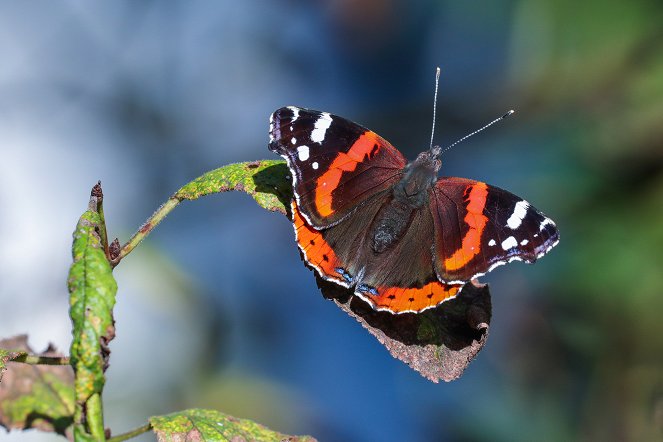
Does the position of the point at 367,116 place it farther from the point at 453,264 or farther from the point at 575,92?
the point at 453,264

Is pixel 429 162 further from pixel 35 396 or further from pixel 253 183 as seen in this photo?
pixel 35 396

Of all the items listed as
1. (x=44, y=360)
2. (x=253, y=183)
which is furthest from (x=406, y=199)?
(x=44, y=360)

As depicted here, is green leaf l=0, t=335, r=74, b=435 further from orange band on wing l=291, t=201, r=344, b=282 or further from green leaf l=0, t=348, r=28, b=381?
orange band on wing l=291, t=201, r=344, b=282

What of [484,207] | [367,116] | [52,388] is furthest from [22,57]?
[484,207]

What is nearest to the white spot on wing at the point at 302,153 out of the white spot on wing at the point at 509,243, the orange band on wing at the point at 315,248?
the orange band on wing at the point at 315,248

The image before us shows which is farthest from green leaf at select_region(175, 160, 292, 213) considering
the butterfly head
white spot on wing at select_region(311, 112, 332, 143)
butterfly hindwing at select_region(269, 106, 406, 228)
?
the butterfly head

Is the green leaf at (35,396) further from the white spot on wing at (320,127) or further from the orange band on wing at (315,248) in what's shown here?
the white spot on wing at (320,127)
